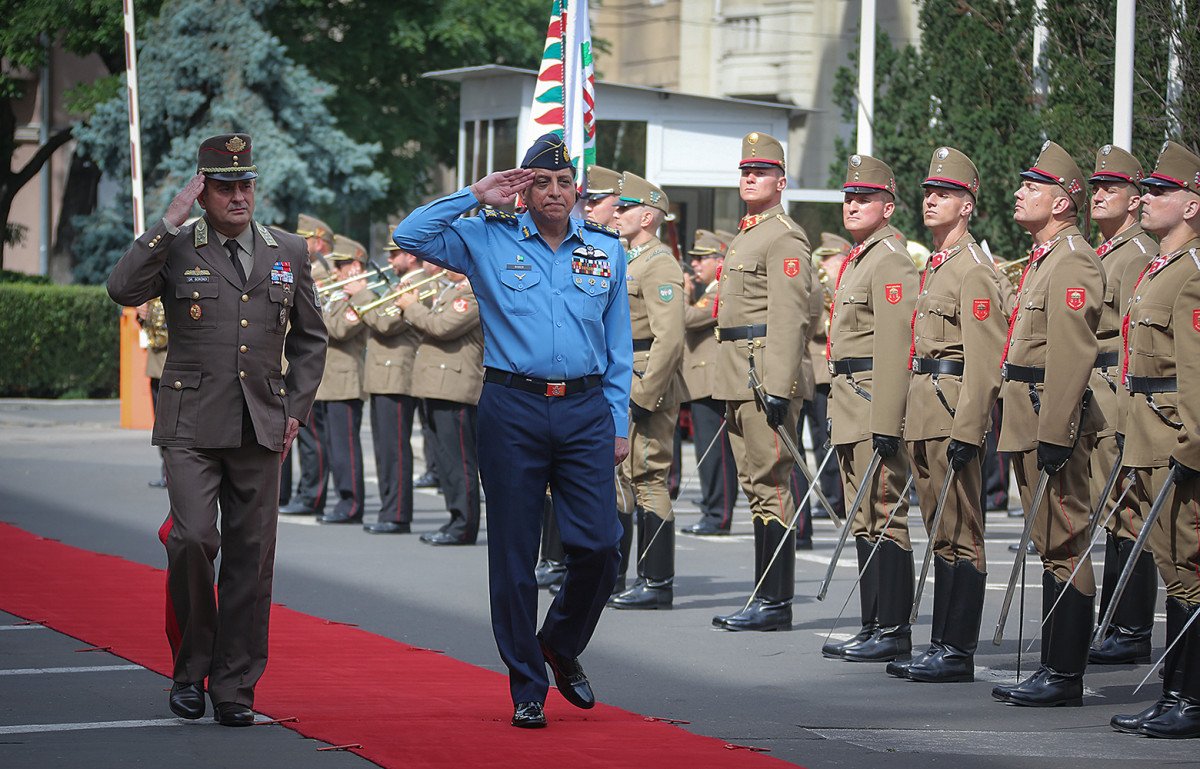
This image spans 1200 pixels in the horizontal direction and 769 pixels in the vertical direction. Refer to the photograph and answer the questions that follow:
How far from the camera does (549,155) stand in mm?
7168

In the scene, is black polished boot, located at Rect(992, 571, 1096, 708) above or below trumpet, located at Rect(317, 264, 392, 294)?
below

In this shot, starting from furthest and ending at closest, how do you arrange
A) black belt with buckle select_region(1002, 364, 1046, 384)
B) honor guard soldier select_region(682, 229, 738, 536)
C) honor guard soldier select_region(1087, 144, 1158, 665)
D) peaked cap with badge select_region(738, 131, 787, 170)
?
honor guard soldier select_region(682, 229, 738, 536) < peaked cap with badge select_region(738, 131, 787, 170) < honor guard soldier select_region(1087, 144, 1158, 665) < black belt with buckle select_region(1002, 364, 1046, 384)

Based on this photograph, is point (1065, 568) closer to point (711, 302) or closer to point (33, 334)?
point (711, 302)

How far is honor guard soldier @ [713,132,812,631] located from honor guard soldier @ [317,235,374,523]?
5417 millimetres

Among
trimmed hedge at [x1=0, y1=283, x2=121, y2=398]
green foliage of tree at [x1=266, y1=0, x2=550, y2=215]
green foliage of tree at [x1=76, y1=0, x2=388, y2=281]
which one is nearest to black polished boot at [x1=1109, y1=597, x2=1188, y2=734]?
trimmed hedge at [x1=0, y1=283, x2=121, y2=398]

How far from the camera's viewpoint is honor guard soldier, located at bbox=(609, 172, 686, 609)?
10.5m

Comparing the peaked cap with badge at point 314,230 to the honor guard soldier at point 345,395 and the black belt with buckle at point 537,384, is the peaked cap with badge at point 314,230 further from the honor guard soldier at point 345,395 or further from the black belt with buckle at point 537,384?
the black belt with buckle at point 537,384

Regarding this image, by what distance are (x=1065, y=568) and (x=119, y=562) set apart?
6.19 metres

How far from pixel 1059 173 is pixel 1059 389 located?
3.57 feet

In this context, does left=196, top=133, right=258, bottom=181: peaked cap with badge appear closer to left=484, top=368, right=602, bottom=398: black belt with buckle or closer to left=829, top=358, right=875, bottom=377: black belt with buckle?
left=484, top=368, right=602, bottom=398: black belt with buckle

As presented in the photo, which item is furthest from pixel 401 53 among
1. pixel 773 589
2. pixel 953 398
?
pixel 953 398

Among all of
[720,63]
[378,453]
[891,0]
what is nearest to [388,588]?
[378,453]

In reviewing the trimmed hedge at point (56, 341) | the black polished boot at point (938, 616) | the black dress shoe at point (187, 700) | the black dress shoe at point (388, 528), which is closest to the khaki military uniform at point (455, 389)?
the black dress shoe at point (388, 528)

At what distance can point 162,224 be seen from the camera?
22.4 feet
